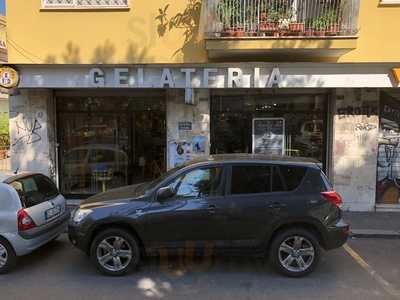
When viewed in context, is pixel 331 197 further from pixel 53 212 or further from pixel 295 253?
pixel 53 212

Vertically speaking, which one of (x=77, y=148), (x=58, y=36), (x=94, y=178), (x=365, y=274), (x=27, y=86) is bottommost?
(x=365, y=274)

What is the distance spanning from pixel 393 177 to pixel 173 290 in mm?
6642

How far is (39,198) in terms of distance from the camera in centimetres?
622

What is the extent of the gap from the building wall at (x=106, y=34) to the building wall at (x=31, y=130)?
3.07ft

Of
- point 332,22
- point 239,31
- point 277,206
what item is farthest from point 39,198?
point 332,22

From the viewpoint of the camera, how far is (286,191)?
565 cm

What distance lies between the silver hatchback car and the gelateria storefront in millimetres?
3278

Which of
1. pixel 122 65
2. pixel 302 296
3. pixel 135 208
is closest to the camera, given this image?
pixel 302 296

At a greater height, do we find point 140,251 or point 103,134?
point 103,134

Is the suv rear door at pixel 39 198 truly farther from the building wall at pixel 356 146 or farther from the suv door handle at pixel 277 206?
the building wall at pixel 356 146

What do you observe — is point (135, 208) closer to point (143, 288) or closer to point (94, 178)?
point (143, 288)

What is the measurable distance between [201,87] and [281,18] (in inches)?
85.6

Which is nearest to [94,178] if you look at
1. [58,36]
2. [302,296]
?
[58,36]

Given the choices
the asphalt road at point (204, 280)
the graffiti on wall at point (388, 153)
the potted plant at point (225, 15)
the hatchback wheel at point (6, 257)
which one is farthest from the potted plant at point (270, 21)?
Answer: the hatchback wheel at point (6, 257)
